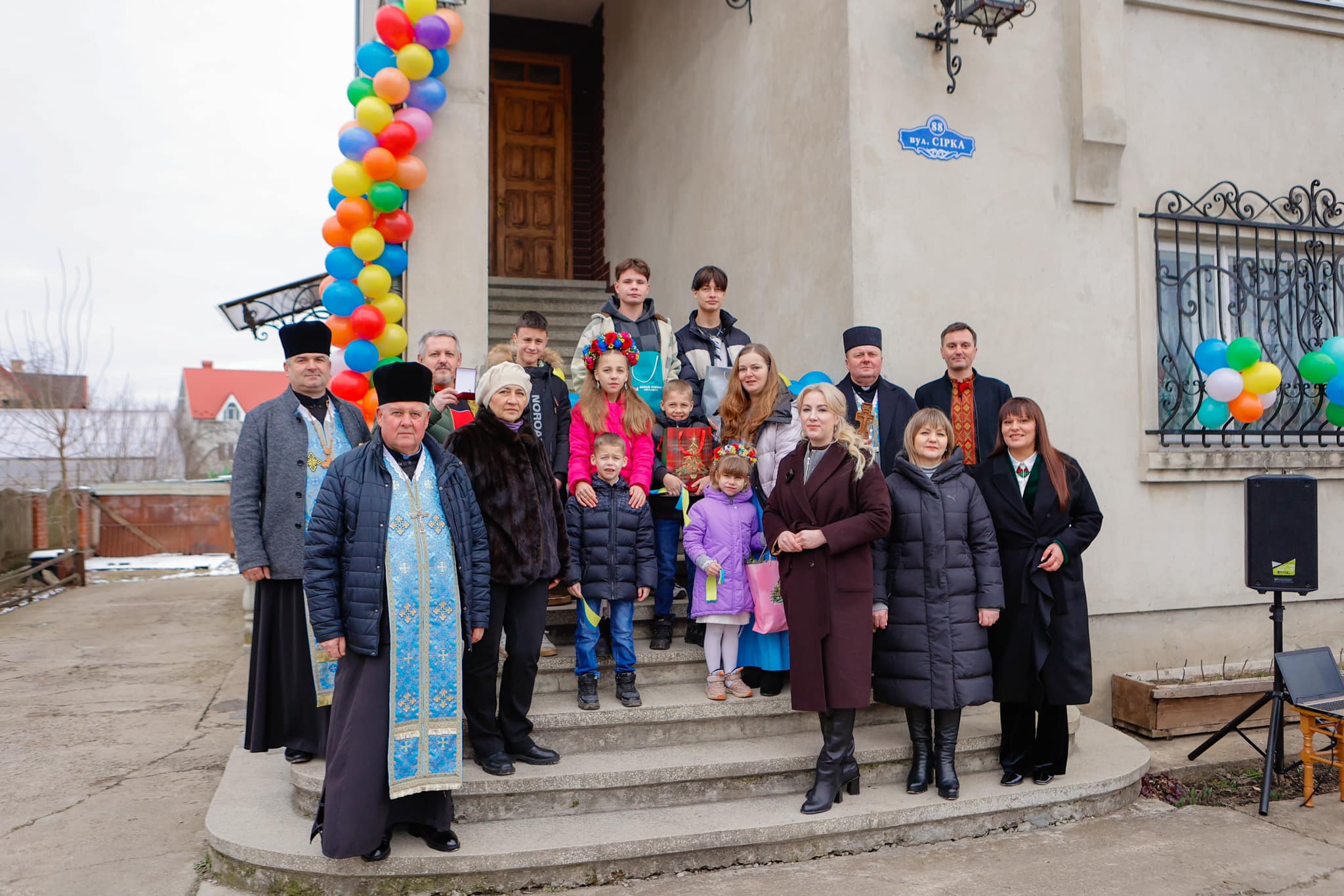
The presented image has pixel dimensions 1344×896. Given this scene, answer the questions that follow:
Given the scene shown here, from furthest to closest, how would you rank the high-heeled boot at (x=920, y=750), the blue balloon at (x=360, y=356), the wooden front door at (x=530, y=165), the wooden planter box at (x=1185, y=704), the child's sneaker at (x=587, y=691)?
1. the wooden front door at (x=530, y=165)
2. the blue balloon at (x=360, y=356)
3. the wooden planter box at (x=1185, y=704)
4. the child's sneaker at (x=587, y=691)
5. the high-heeled boot at (x=920, y=750)

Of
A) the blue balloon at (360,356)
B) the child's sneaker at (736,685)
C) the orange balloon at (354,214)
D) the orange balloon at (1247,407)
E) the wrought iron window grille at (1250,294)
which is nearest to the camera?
the child's sneaker at (736,685)

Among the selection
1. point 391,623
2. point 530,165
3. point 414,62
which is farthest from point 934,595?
point 530,165

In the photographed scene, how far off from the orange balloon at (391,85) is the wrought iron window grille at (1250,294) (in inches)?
198

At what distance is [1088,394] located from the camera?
602 cm

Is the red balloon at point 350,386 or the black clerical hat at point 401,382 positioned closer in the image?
the black clerical hat at point 401,382

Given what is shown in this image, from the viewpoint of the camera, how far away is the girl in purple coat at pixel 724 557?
441 cm

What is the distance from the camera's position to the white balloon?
5.87 metres

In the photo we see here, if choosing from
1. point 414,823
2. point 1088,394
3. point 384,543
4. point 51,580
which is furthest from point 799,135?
point 51,580

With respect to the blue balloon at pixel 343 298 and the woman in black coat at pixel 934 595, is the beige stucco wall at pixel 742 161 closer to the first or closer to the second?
the woman in black coat at pixel 934 595

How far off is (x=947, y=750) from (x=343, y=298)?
14.1 ft

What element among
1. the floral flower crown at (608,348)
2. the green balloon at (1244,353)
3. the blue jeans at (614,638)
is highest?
the green balloon at (1244,353)

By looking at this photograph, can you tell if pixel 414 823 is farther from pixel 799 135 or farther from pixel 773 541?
pixel 799 135

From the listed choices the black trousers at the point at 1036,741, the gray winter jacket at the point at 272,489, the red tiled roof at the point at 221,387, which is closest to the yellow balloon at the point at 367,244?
the gray winter jacket at the point at 272,489

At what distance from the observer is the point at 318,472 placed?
4.18 meters
